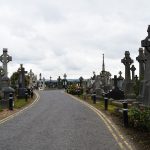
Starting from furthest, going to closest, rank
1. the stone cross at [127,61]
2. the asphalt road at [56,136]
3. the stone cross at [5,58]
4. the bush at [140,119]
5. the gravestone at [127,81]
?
1. the stone cross at [127,61]
2. the stone cross at [5,58]
3. the gravestone at [127,81]
4. the bush at [140,119]
5. the asphalt road at [56,136]

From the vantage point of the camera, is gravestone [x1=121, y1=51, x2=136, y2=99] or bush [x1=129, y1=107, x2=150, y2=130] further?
gravestone [x1=121, y1=51, x2=136, y2=99]

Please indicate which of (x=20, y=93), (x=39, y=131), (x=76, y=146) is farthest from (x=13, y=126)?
(x=20, y=93)

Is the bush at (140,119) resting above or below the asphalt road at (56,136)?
above

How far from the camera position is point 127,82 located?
43.6 metres

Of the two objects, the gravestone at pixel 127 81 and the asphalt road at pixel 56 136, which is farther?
the gravestone at pixel 127 81

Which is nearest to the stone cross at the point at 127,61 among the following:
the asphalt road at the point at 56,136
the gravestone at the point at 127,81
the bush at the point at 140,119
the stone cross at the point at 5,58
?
the gravestone at the point at 127,81

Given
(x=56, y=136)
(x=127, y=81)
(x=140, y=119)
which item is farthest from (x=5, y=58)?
(x=56, y=136)

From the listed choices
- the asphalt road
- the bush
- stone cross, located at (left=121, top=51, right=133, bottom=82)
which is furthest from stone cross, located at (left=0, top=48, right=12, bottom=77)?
the bush

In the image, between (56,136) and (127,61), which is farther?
(127,61)

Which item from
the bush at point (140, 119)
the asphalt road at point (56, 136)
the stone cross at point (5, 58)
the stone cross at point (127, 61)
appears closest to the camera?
the asphalt road at point (56, 136)

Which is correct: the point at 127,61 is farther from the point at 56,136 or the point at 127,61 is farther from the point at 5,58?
the point at 56,136

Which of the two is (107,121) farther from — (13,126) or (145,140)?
(145,140)

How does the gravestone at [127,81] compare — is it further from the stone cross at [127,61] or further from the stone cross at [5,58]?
the stone cross at [5,58]

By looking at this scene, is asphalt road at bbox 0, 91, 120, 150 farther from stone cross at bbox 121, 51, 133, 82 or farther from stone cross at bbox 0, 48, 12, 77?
stone cross at bbox 121, 51, 133, 82
